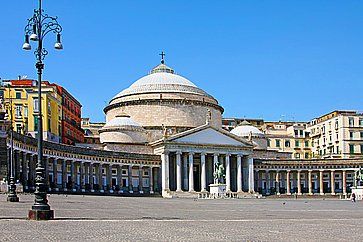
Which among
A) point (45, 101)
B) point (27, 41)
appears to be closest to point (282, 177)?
point (45, 101)

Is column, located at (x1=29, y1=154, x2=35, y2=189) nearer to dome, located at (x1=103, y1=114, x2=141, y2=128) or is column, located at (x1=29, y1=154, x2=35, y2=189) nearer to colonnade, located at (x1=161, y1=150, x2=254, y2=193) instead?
colonnade, located at (x1=161, y1=150, x2=254, y2=193)

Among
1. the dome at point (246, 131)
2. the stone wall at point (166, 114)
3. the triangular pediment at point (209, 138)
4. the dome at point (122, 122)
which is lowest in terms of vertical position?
the triangular pediment at point (209, 138)

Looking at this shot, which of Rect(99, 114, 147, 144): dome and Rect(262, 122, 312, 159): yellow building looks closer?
Rect(99, 114, 147, 144): dome

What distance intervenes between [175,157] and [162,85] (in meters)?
18.8

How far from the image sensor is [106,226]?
25.0 metres

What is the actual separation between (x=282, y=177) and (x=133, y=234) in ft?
340

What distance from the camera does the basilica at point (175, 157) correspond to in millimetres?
102000

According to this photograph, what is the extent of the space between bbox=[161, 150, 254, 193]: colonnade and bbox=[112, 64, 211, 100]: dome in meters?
16.2

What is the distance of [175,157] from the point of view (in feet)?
358

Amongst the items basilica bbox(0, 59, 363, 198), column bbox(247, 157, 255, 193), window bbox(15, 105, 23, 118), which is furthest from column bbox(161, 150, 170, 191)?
window bbox(15, 105, 23, 118)

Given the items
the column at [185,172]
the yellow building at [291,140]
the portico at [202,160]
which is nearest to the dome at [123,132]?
the portico at [202,160]

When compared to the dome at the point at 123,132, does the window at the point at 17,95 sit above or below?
above

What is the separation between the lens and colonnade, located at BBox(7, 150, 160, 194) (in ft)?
260

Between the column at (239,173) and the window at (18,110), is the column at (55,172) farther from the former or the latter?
the column at (239,173)
